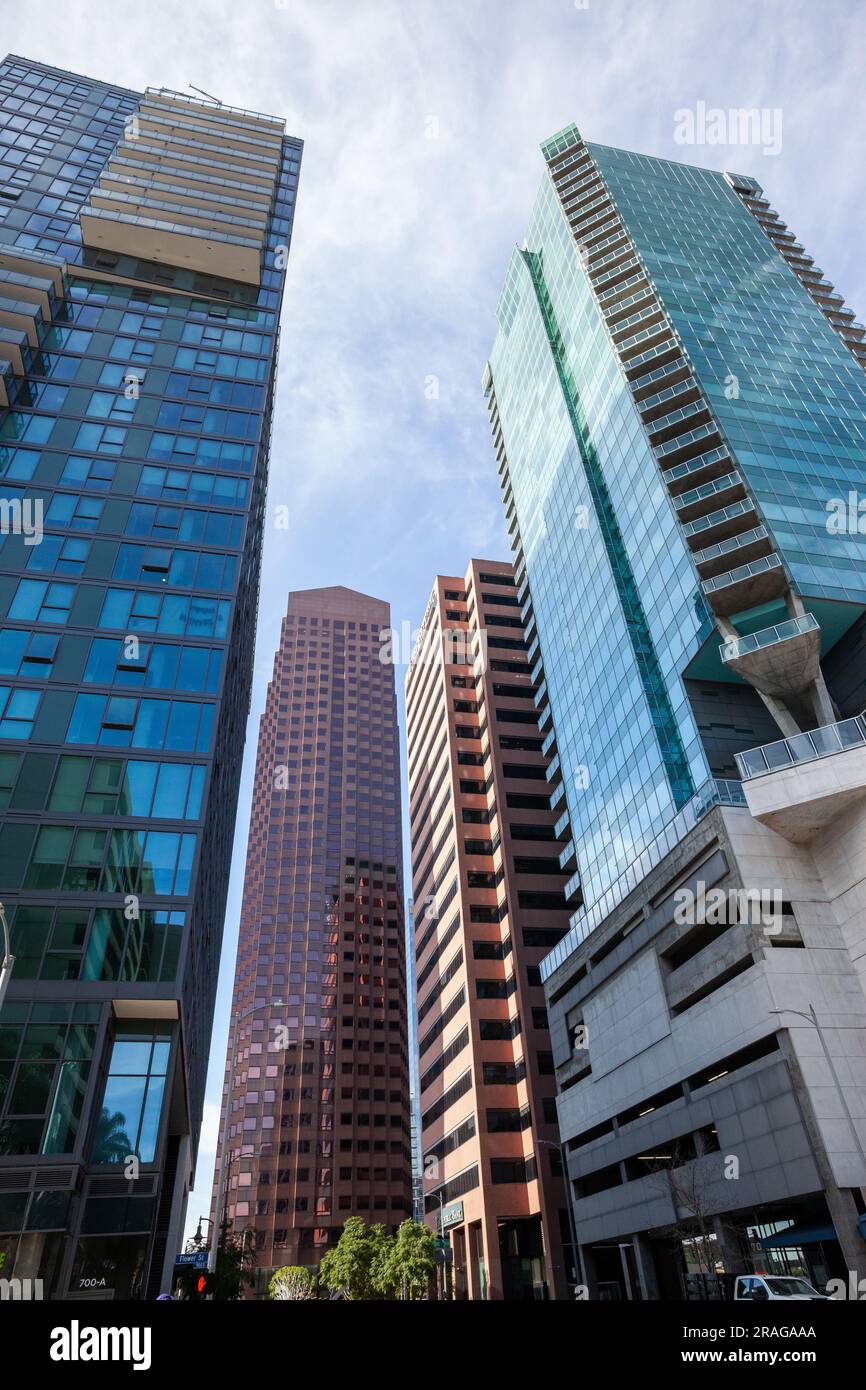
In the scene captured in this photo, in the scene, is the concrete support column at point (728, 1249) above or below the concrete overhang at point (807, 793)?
below

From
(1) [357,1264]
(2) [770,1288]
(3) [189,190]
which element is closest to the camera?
(2) [770,1288]

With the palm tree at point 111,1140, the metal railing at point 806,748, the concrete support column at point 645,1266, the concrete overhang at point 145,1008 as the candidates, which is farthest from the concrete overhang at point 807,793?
the palm tree at point 111,1140

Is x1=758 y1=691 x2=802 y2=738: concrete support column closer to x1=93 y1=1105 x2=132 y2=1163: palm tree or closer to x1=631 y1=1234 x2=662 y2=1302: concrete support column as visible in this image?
x1=631 y1=1234 x2=662 y2=1302: concrete support column

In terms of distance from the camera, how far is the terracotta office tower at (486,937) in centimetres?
6303

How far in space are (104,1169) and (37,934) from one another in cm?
848

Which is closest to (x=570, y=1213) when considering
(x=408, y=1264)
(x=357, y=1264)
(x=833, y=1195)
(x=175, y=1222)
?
(x=408, y=1264)

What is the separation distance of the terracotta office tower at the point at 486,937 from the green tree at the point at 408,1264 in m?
5.64

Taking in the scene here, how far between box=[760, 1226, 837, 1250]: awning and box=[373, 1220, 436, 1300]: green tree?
30.9 metres

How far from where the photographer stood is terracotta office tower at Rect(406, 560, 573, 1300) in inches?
2482

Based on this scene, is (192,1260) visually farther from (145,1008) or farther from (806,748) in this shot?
(806,748)

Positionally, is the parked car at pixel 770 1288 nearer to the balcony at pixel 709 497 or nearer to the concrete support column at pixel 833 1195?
the concrete support column at pixel 833 1195

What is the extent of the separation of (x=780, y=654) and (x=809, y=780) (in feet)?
35.5

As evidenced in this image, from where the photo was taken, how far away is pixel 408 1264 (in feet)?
180
